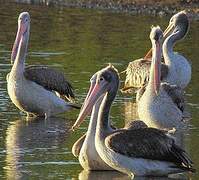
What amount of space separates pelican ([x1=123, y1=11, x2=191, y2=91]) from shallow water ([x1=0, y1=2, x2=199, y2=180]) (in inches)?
13.4

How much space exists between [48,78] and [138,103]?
77.3 inches

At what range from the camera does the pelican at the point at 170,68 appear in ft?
52.0

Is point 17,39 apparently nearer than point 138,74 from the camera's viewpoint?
Yes

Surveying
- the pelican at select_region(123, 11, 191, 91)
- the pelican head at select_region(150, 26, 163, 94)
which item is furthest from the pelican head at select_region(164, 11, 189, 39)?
the pelican head at select_region(150, 26, 163, 94)

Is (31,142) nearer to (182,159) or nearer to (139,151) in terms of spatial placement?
(139,151)

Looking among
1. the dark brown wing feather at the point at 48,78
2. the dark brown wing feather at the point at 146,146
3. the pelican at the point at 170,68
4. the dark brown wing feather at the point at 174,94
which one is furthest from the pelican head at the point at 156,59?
the pelican at the point at 170,68

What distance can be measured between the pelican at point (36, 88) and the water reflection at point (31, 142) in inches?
7.9

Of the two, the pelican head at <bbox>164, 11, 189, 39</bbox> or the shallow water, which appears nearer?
the shallow water

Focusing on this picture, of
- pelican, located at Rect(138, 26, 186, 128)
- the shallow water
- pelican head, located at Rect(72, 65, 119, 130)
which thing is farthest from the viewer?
pelican, located at Rect(138, 26, 186, 128)

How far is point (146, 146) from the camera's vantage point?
10.1m

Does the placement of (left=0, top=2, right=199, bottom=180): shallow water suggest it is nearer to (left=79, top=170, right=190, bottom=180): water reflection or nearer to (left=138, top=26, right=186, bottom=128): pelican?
(left=79, top=170, right=190, bottom=180): water reflection

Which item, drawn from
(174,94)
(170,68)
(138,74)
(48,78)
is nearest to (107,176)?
(174,94)

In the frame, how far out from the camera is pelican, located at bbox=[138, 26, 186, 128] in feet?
40.6

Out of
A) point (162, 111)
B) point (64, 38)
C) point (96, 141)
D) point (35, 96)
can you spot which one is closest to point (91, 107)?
point (96, 141)
